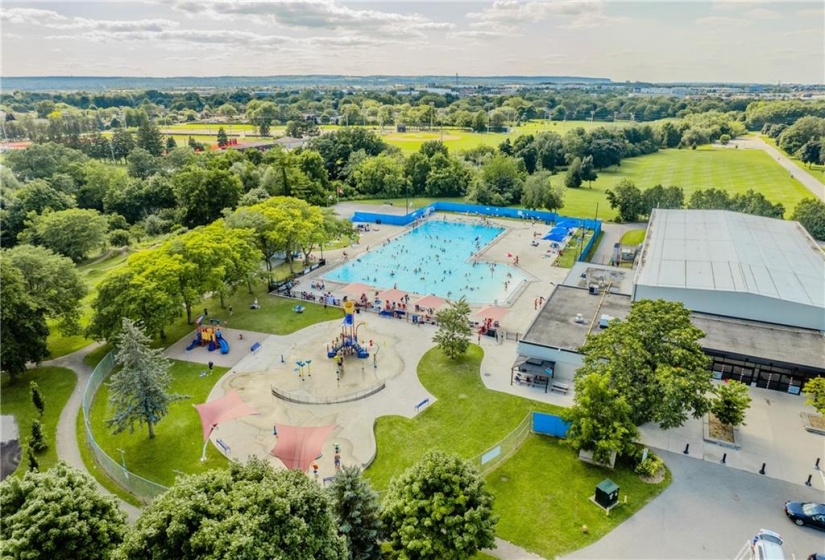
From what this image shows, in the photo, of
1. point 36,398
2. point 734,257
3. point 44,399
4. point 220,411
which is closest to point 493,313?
point 734,257

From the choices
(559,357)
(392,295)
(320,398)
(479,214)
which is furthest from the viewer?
(479,214)

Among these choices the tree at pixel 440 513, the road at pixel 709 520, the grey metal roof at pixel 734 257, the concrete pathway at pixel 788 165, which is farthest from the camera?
the concrete pathway at pixel 788 165

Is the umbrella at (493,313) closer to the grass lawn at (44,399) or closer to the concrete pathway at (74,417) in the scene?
the concrete pathway at (74,417)

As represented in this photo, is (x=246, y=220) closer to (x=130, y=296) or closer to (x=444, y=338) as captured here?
(x=130, y=296)

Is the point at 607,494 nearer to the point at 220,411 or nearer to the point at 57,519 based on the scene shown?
the point at 220,411

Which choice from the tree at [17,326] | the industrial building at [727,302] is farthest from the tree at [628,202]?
the tree at [17,326]

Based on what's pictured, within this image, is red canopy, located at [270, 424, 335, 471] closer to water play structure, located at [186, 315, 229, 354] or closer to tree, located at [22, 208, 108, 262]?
water play structure, located at [186, 315, 229, 354]

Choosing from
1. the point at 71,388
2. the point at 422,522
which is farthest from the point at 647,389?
the point at 71,388
